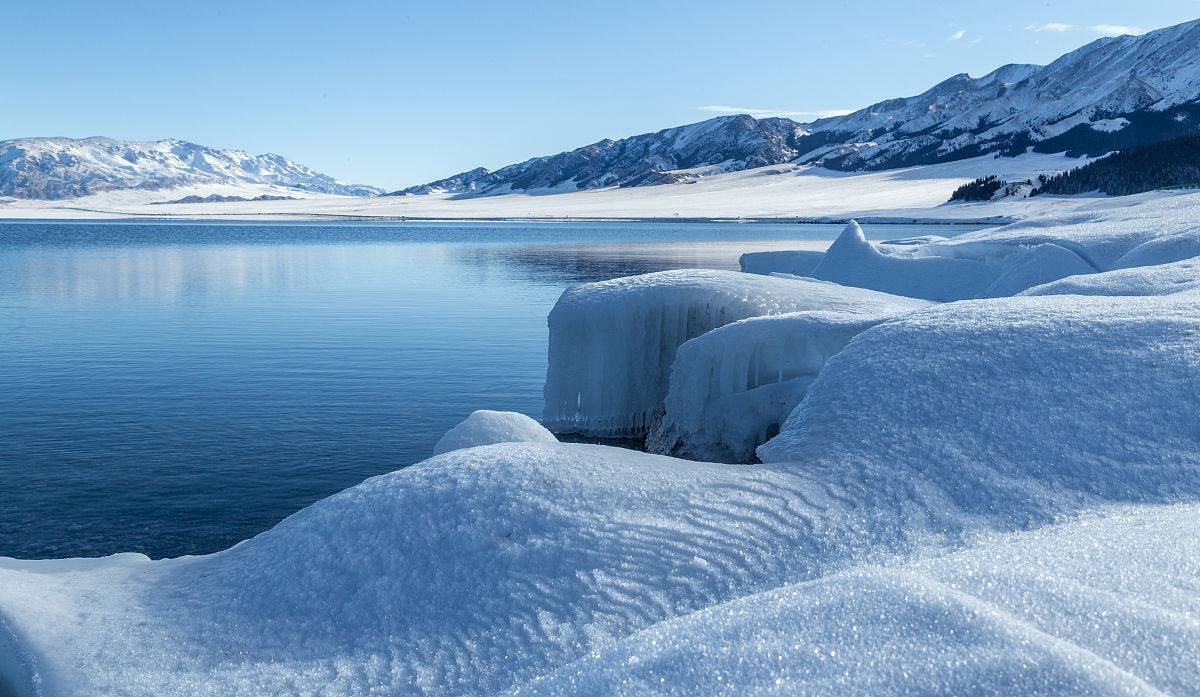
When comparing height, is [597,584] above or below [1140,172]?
below

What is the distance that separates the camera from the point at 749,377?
253 inches

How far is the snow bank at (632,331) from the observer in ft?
26.0

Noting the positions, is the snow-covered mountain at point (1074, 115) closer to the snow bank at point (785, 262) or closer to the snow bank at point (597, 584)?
the snow bank at point (785, 262)

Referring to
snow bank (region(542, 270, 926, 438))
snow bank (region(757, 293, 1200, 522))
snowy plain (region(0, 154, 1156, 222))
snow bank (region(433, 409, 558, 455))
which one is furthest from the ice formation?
snowy plain (region(0, 154, 1156, 222))

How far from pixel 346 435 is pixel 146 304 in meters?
13.7

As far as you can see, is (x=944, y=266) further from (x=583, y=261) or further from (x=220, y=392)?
(x=583, y=261)

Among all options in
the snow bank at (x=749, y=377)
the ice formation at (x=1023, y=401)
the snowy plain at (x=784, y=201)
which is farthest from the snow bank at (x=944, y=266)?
the snowy plain at (x=784, y=201)

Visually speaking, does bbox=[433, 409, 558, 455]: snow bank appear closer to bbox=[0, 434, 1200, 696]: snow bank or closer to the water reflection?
bbox=[0, 434, 1200, 696]: snow bank

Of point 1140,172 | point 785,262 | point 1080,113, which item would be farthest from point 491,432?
point 1080,113

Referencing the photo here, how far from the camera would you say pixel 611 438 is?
336 inches

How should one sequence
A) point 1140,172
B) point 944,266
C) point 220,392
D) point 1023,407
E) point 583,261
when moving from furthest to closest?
point 1140,172 < point 583,261 < point 944,266 < point 220,392 < point 1023,407

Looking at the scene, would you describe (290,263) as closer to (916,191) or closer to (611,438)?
(611,438)

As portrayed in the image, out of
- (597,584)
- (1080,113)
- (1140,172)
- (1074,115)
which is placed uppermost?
(1080,113)

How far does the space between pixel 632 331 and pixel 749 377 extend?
1991mm
